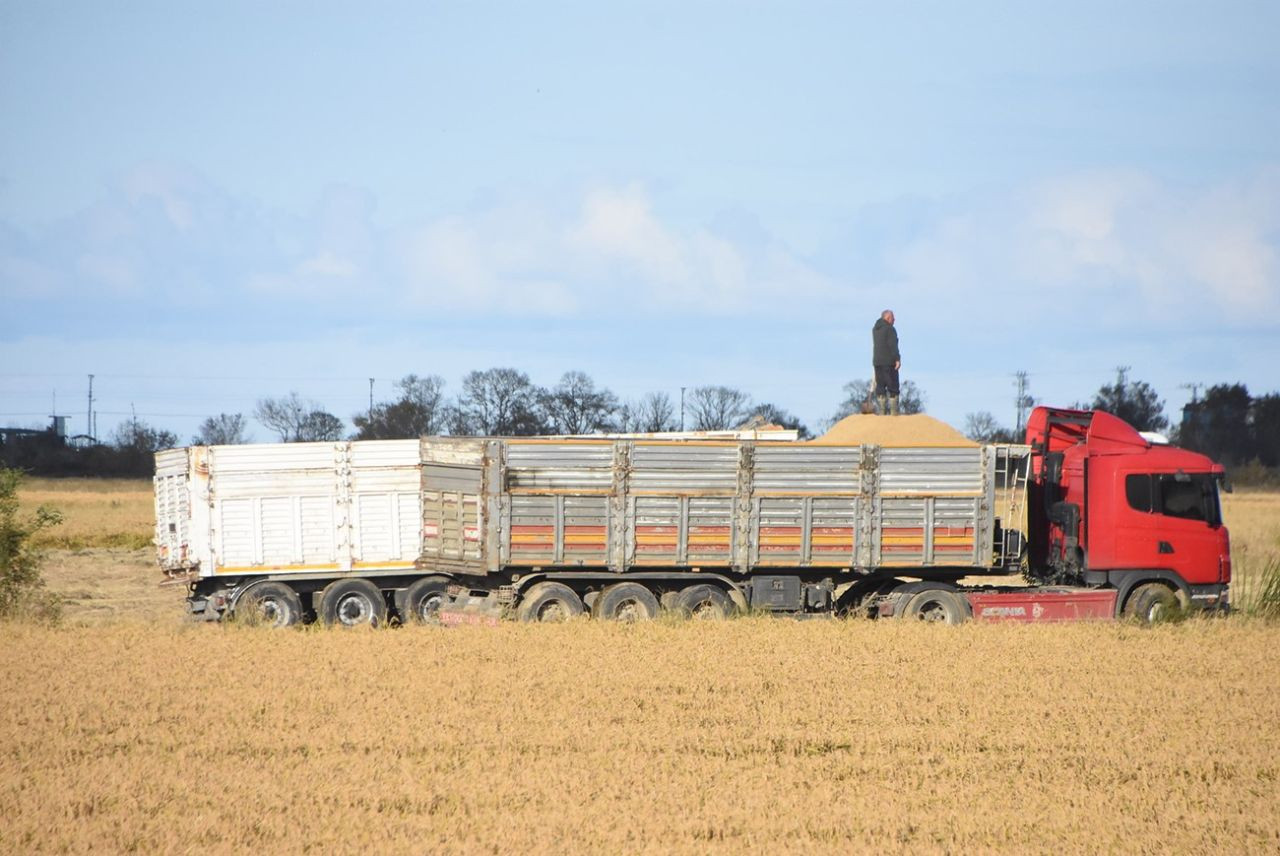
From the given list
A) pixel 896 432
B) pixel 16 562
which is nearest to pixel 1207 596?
pixel 896 432

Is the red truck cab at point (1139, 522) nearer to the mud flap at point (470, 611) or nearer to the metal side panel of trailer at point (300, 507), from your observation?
the mud flap at point (470, 611)

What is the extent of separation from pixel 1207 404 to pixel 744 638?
92036mm

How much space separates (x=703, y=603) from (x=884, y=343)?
19.1ft

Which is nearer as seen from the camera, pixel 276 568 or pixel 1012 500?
pixel 1012 500

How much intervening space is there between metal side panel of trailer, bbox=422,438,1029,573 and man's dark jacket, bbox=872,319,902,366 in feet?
11.4

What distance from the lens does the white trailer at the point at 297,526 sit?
22.1 m

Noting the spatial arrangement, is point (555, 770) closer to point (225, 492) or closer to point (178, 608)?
point (225, 492)

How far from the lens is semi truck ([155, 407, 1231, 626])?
20.3 meters

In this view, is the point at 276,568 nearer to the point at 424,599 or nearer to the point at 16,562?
the point at 424,599

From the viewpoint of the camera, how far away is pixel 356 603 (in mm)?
22234

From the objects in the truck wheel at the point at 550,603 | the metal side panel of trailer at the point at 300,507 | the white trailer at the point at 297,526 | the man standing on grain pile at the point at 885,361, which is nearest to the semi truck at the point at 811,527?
the truck wheel at the point at 550,603

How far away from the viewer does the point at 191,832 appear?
9.98 meters

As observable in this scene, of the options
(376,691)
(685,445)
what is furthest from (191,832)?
(685,445)

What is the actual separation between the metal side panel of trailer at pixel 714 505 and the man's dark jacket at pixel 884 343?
3.48m
